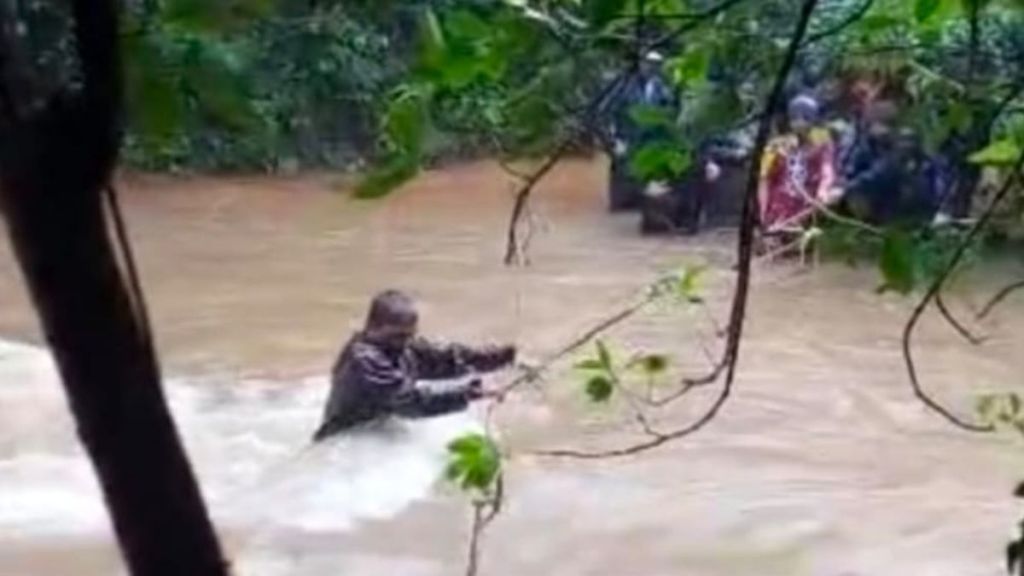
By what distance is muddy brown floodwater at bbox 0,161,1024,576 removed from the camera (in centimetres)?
773

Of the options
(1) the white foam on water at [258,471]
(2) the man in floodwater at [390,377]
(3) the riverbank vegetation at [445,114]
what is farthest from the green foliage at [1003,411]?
(2) the man in floodwater at [390,377]

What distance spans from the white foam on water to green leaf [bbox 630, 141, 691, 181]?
17.3ft

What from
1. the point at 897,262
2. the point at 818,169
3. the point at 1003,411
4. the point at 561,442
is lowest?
the point at 561,442

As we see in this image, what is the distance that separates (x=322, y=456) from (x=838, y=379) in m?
3.23

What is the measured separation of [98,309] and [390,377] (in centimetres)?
674

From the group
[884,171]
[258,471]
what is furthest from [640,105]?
[884,171]

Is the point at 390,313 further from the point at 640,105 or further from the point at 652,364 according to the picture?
the point at 640,105

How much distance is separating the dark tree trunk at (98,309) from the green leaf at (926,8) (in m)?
1.13

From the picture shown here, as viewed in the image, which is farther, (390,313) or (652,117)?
(390,313)

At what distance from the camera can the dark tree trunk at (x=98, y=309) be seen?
1083 mm

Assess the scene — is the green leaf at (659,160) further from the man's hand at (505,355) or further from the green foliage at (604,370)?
the man's hand at (505,355)

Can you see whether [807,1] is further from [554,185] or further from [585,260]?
[554,185]

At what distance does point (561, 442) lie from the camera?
29.6 feet

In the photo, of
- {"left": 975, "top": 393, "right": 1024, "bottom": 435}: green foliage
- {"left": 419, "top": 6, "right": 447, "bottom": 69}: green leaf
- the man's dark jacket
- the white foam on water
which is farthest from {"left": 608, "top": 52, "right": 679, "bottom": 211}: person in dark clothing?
the man's dark jacket
